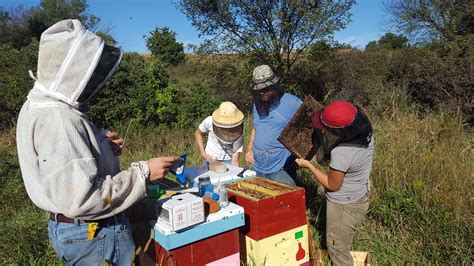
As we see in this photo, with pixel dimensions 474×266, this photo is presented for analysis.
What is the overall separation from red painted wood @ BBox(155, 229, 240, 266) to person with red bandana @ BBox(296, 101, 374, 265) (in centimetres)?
90

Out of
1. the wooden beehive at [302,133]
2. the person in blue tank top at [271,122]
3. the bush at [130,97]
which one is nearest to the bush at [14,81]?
the bush at [130,97]

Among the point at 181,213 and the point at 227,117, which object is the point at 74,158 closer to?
the point at 181,213

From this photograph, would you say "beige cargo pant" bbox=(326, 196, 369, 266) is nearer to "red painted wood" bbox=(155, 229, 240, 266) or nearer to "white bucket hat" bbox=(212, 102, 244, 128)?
"red painted wood" bbox=(155, 229, 240, 266)

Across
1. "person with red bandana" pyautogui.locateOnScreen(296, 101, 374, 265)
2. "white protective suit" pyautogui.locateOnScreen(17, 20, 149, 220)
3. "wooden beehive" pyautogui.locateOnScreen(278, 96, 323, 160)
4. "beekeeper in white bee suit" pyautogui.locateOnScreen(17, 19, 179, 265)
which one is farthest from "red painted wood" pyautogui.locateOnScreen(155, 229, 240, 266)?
"wooden beehive" pyautogui.locateOnScreen(278, 96, 323, 160)

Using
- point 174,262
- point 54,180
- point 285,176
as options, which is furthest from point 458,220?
point 54,180

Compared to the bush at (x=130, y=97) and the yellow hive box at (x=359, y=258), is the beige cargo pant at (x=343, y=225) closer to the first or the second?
the yellow hive box at (x=359, y=258)

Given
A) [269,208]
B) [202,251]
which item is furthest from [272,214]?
[202,251]

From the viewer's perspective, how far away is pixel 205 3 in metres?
12.5

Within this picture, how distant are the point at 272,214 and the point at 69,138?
4.41ft

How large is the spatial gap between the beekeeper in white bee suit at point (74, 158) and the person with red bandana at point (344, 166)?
1266mm

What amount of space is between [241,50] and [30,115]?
10.9 meters

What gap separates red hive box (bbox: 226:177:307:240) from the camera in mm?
2314

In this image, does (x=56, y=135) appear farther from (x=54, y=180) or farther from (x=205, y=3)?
(x=205, y=3)

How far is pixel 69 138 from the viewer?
1576mm
